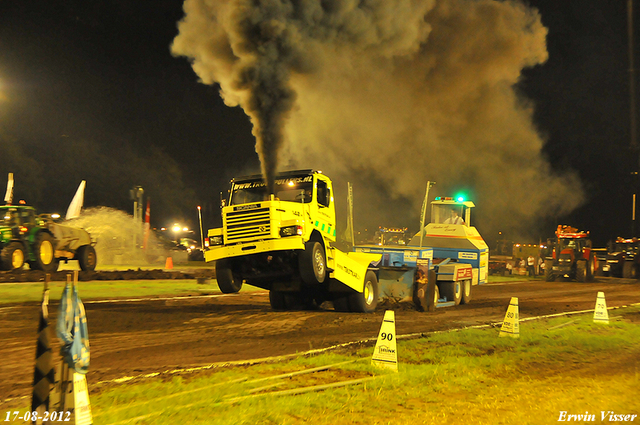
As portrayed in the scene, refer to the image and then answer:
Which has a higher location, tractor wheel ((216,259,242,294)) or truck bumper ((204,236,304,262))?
truck bumper ((204,236,304,262))

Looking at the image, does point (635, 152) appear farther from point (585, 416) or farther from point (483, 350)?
point (585, 416)

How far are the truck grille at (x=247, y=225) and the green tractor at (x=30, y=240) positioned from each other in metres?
10.9

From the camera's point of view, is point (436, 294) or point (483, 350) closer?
point (483, 350)

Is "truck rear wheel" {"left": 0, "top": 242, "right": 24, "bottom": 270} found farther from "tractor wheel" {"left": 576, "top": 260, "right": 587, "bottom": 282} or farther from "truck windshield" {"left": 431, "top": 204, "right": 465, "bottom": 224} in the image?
"tractor wheel" {"left": 576, "top": 260, "right": 587, "bottom": 282}

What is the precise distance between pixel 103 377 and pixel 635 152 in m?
47.0

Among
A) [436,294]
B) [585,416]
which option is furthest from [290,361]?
[436,294]

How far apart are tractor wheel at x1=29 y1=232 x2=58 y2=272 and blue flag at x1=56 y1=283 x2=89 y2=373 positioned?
17.1m

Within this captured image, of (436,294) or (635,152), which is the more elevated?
(635,152)

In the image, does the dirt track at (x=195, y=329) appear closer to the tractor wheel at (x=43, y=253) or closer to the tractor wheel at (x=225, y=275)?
the tractor wheel at (x=225, y=275)

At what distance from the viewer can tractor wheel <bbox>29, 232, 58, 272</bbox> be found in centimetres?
1914

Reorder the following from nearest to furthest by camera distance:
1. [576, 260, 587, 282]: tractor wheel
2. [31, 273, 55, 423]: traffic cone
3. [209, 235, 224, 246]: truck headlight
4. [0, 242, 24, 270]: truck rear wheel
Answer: [31, 273, 55, 423]: traffic cone < [209, 235, 224, 246]: truck headlight < [0, 242, 24, 270]: truck rear wheel < [576, 260, 587, 282]: tractor wheel

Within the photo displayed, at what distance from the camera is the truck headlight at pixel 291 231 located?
1134 centimetres

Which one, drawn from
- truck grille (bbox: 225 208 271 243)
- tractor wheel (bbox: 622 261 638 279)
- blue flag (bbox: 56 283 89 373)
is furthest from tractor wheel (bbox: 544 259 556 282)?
blue flag (bbox: 56 283 89 373)

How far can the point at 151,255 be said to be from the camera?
113 ft
